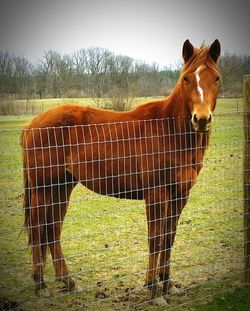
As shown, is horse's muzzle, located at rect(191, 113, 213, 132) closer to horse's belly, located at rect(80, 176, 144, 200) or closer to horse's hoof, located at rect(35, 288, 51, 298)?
horse's belly, located at rect(80, 176, 144, 200)

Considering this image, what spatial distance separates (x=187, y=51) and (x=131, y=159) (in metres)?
1.28

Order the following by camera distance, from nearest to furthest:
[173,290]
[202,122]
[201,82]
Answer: [202,122]
[201,82]
[173,290]

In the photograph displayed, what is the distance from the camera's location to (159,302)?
11.6ft

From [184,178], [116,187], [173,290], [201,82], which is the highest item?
[201,82]

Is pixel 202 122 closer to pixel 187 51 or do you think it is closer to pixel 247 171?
pixel 187 51

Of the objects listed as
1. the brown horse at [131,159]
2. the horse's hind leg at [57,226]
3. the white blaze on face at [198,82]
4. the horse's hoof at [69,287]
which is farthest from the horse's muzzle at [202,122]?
the horse's hoof at [69,287]

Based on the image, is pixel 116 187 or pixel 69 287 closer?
pixel 116 187

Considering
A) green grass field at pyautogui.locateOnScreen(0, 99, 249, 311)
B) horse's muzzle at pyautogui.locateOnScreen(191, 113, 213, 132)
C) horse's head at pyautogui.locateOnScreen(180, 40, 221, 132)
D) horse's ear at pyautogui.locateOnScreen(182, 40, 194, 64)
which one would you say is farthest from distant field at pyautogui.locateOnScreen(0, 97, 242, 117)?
horse's muzzle at pyautogui.locateOnScreen(191, 113, 213, 132)

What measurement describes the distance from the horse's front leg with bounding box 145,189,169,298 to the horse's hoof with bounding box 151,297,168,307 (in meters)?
0.06

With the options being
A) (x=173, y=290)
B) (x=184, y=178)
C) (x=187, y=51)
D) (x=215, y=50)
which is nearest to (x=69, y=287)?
(x=173, y=290)

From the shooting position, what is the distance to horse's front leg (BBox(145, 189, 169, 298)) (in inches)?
137

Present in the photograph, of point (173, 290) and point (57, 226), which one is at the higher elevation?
point (57, 226)

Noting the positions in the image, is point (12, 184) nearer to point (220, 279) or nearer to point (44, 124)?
point (44, 124)

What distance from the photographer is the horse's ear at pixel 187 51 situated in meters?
3.37
